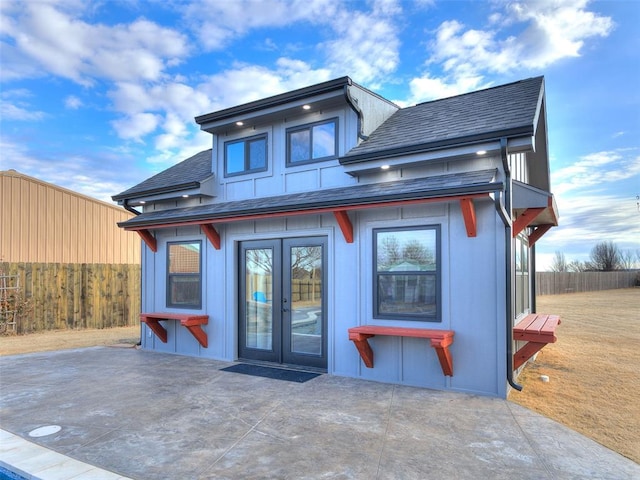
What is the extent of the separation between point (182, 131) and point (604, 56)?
11.5 m

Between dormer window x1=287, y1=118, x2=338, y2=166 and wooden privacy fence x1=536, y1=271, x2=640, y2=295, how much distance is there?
21332 millimetres

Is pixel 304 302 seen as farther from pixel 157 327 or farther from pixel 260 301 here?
pixel 157 327

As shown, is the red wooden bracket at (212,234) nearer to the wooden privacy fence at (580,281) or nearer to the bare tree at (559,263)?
the wooden privacy fence at (580,281)

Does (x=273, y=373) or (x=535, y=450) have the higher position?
(x=535, y=450)

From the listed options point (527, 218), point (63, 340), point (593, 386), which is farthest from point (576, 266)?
point (63, 340)

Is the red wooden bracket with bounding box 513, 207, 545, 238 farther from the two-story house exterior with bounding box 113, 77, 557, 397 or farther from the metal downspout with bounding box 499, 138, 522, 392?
the metal downspout with bounding box 499, 138, 522, 392

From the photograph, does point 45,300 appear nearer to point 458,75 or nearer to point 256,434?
point 256,434

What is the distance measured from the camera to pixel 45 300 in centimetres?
1045

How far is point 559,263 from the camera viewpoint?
3497 cm

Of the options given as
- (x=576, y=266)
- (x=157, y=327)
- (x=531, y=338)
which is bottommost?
(x=157, y=327)

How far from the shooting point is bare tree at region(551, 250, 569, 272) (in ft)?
114

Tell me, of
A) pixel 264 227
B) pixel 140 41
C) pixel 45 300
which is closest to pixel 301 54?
pixel 140 41

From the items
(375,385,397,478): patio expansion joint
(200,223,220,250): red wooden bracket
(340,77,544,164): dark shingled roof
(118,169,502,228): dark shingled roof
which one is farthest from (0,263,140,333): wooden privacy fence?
(375,385,397,478): patio expansion joint

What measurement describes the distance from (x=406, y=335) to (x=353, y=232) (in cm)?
165
